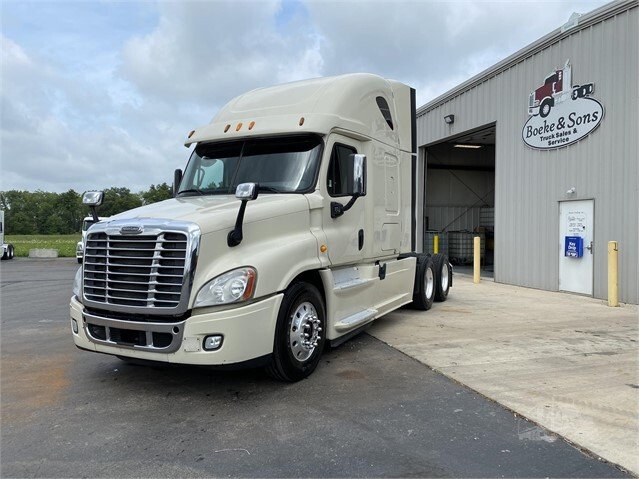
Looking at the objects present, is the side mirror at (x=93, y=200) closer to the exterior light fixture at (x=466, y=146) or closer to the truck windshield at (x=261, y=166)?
the truck windshield at (x=261, y=166)

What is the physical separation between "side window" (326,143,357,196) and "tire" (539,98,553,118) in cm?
836

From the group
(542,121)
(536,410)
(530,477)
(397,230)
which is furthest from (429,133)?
(530,477)

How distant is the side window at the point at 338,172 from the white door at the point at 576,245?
755 centimetres

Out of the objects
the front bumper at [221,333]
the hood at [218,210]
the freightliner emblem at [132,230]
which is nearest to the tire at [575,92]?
the hood at [218,210]

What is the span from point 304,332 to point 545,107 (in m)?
10.0

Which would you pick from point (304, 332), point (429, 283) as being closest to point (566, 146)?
point (429, 283)

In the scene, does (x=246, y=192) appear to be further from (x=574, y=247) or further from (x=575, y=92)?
(x=575, y=92)

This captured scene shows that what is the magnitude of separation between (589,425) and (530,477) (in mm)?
1096

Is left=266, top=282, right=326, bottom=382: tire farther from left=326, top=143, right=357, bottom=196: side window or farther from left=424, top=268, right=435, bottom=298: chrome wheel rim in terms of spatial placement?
left=424, top=268, right=435, bottom=298: chrome wheel rim

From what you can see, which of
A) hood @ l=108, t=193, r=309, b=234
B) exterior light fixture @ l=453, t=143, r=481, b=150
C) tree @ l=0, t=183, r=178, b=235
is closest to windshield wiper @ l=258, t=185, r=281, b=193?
hood @ l=108, t=193, r=309, b=234

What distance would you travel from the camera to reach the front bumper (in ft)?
12.7

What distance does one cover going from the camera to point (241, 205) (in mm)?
4062

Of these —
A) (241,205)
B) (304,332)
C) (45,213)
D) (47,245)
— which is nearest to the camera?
(241,205)

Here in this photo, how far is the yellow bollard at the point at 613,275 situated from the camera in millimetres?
9328
